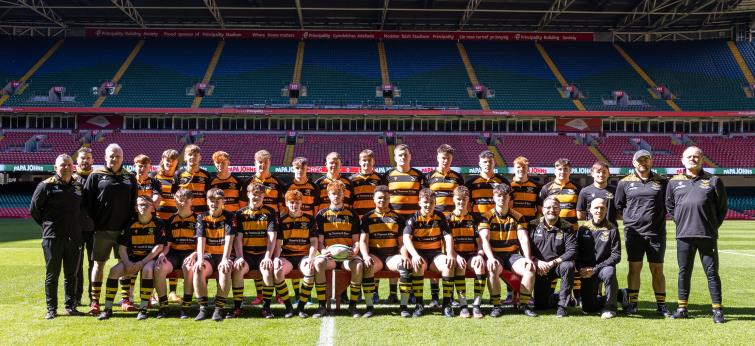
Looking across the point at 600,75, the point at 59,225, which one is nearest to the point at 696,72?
the point at 600,75

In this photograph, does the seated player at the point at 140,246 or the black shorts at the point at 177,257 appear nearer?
the seated player at the point at 140,246

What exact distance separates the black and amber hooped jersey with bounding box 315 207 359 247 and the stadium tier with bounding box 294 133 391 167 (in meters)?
23.9

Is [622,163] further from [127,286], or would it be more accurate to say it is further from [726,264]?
[127,286]

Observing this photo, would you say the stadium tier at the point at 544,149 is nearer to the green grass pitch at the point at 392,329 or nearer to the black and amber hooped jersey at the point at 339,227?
the green grass pitch at the point at 392,329

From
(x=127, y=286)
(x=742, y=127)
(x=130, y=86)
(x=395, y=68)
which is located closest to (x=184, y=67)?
(x=130, y=86)

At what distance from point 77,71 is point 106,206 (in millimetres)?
33750

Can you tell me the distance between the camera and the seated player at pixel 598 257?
663 cm

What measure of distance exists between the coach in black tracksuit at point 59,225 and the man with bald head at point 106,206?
17cm

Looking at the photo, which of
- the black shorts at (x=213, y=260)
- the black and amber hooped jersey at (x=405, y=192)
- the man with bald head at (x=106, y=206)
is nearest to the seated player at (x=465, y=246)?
the black and amber hooped jersey at (x=405, y=192)

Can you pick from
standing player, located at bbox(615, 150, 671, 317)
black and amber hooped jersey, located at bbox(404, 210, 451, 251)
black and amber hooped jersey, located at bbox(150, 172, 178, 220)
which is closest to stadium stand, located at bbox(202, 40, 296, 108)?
black and amber hooped jersey, located at bbox(150, 172, 178, 220)

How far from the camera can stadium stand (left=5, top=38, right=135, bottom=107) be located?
33.2m

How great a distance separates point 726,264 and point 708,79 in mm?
29238

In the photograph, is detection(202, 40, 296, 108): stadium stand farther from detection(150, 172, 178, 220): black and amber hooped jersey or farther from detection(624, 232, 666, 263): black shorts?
detection(624, 232, 666, 263): black shorts

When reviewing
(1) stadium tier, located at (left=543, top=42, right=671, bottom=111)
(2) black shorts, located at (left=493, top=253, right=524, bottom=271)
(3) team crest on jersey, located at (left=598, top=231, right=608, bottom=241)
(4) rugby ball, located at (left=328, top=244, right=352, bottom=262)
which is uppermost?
(1) stadium tier, located at (left=543, top=42, right=671, bottom=111)
